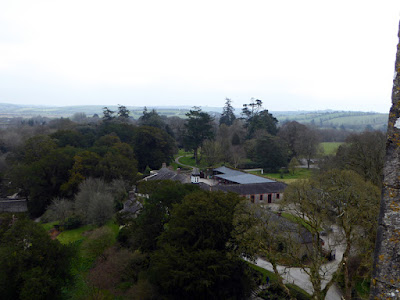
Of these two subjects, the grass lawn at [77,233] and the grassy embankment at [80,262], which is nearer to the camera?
the grassy embankment at [80,262]

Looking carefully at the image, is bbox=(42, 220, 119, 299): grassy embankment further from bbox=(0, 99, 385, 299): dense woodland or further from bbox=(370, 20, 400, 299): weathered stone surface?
bbox=(370, 20, 400, 299): weathered stone surface

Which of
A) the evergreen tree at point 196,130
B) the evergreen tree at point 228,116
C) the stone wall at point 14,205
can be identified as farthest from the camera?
the evergreen tree at point 228,116

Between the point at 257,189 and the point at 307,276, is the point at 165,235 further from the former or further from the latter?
the point at 257,189

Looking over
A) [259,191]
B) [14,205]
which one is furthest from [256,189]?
[14,205]

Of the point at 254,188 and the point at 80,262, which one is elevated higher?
the point at 254,188

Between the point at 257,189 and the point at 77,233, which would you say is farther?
the point at 257,189

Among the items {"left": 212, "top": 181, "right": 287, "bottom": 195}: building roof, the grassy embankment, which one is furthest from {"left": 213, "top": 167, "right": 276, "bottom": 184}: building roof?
the grassy embankment

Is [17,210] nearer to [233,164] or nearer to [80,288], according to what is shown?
[80,288]

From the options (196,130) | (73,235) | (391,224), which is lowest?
(73,235)

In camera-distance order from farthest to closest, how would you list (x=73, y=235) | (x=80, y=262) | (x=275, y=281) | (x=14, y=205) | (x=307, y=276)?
(x=14, y=205)
(x=73, y=235)
(x=80, y=262)
(x=307, y=276)
(x=275, y=281)

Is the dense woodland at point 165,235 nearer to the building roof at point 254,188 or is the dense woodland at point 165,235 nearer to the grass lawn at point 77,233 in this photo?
the grass lawn at point 77,233

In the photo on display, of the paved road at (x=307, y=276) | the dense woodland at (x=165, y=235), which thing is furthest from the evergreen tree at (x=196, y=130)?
the paved road at (x=307, y=276)
